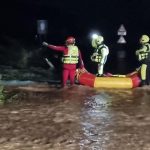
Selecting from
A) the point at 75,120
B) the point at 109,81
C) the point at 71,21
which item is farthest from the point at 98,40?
the point at 71,21

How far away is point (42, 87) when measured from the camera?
15273 mm

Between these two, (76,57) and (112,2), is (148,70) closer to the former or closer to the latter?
(76,57)

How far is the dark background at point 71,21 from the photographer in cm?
2808

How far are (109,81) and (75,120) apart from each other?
4.79 m

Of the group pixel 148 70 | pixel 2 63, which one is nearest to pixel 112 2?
pixel 2 63

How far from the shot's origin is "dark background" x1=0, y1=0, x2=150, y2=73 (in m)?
28.1

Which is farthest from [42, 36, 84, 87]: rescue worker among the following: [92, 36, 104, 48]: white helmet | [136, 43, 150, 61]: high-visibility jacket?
[136, 43, 150, 61]: high-visibility jacket

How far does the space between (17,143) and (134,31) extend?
840 inches

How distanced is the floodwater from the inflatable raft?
1.46 ft

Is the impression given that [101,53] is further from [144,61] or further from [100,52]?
[144,61]

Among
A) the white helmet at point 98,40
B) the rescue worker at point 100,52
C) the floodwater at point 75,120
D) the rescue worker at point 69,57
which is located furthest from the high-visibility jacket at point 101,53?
the floodwater at point 75,120

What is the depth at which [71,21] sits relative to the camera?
100ft

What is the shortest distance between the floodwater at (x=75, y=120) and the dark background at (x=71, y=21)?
12767 millimetres

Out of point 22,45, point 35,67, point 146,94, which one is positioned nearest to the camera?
point 146,94
